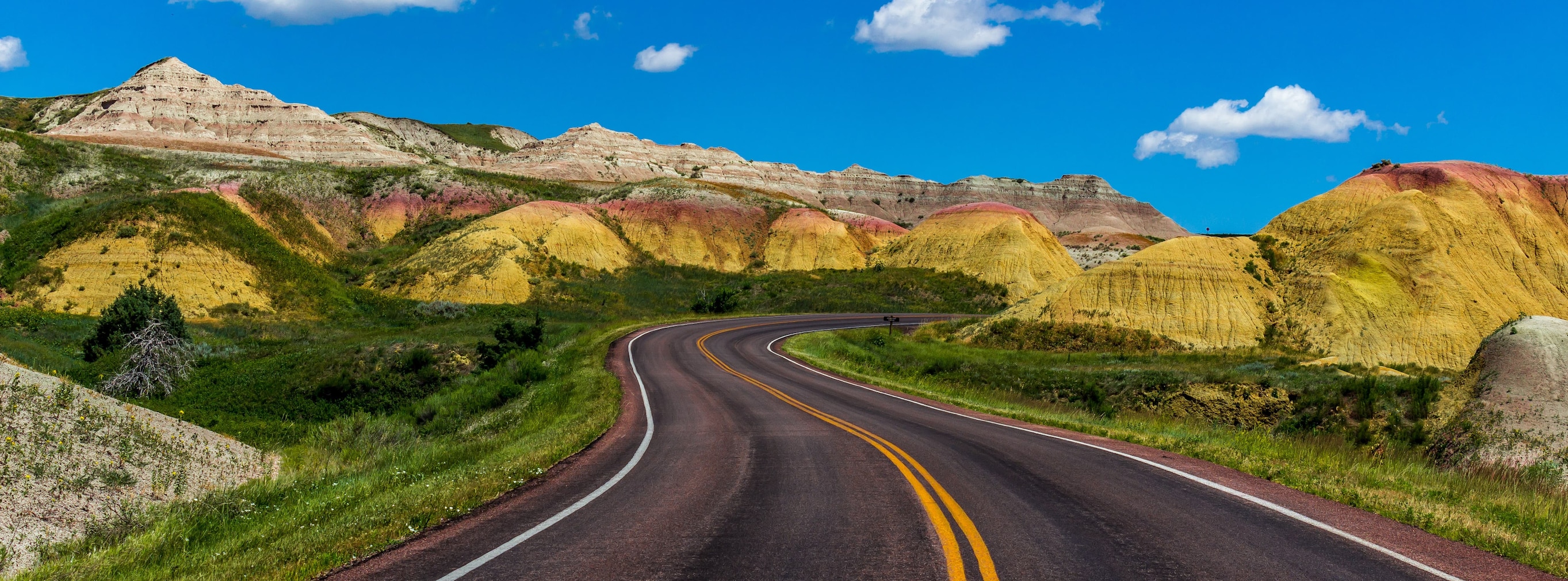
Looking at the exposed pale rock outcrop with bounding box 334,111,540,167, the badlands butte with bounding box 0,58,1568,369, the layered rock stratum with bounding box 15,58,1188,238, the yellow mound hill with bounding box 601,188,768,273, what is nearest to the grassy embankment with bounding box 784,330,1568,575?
the badlands butte with bounding box 0,58,1568,369

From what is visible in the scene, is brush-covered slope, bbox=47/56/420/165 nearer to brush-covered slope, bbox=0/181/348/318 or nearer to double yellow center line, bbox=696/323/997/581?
brush-covered slope, bbox=0/181/348/318

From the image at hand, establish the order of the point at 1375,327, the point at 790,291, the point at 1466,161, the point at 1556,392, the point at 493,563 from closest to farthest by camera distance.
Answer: the point at 493,563, the point at 1556,392, the point at 1375,327, the point at 1466,161, the point at 790,291

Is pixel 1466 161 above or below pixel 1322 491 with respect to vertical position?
above

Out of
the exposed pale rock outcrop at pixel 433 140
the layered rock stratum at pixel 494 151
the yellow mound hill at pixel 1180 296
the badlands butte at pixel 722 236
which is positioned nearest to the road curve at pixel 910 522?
the yellow mound hill at pixel 1180 296

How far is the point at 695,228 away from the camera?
271ft

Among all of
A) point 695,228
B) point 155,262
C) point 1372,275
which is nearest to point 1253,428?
point 1372,275

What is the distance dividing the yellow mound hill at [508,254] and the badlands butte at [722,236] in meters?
0.25

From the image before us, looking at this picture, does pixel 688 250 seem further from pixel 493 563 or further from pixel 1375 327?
pixel 493 563

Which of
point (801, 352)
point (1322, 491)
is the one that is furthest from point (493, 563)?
point (801, 352)

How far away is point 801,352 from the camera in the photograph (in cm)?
3453

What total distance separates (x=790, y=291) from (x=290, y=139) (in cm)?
8355

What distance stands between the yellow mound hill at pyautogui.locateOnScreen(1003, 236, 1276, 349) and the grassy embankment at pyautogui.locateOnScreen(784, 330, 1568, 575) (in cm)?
350

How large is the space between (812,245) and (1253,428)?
61121 mm

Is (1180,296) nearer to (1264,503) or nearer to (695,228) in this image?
(1264,503)
